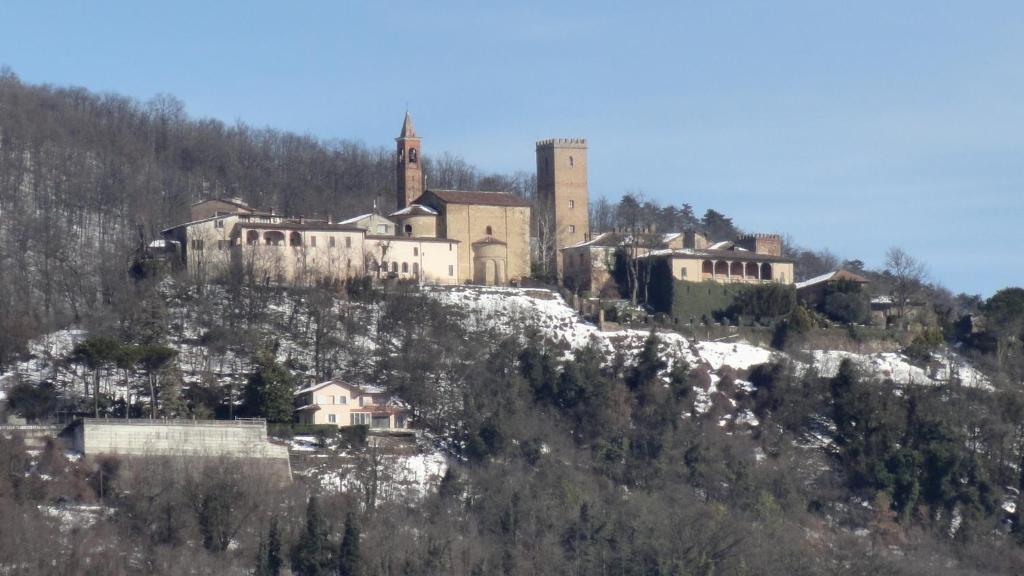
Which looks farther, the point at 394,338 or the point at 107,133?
the point at 107,133

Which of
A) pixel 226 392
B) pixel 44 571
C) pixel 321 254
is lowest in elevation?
pixel 44 571

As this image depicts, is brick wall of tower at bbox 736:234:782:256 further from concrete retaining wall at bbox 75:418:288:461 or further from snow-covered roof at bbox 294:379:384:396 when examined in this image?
concrete retaining wall at bbox 75:418:288:461

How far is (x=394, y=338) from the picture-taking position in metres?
67.2

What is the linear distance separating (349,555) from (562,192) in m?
32.8

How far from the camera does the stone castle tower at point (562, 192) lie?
8075 centimetres

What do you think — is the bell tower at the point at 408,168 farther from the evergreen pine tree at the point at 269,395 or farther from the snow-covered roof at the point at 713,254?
the evergreen pine tree at the point at 269,395

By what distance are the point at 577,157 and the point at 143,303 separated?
2339 centimetres

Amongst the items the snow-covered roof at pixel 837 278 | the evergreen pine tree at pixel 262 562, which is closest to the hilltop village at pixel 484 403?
the evergreen pine tree at pixel 262 562

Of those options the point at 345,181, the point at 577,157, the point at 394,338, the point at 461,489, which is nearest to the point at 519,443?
the point at 461,489

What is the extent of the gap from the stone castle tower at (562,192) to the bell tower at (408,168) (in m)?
5.37

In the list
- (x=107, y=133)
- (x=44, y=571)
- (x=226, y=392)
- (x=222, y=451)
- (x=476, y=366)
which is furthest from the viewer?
(x=107, y=133)

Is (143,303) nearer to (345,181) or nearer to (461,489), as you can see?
(461,489)

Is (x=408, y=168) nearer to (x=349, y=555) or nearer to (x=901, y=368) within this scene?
(x=901, y=368)

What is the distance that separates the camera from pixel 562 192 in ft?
269
